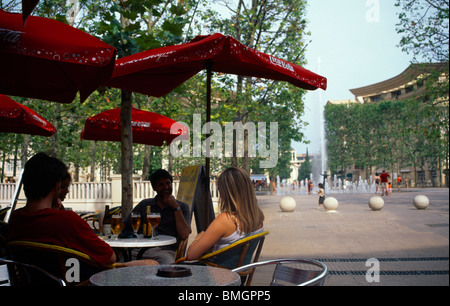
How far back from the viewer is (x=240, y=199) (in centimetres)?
324

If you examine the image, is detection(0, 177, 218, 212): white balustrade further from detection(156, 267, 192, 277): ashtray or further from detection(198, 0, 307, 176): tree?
detection(156, 267, 192, 277): ashtray

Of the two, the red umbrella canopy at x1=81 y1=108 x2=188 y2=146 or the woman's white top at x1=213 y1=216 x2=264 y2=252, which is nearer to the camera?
the woman's white top at x1=213 y1=216 x2=264 y2=252

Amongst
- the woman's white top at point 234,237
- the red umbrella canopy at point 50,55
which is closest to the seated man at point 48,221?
the woman's white top at point 234,237

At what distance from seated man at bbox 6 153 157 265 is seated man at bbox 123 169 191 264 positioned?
150cm

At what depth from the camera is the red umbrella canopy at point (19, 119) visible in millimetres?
6184

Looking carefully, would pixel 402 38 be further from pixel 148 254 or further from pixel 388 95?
pixel 388 95

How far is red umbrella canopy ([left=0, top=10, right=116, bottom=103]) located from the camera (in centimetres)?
349

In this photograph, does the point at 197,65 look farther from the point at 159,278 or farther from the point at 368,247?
the point at 368,247

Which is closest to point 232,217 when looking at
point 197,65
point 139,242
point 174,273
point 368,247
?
point 139,242

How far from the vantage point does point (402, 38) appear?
18.2 metres

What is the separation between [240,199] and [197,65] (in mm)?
2234

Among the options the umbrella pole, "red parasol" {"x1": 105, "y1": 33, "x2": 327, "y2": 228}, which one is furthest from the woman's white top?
the umbrella pole

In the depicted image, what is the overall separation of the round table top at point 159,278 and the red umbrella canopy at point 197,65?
7.47 feet
